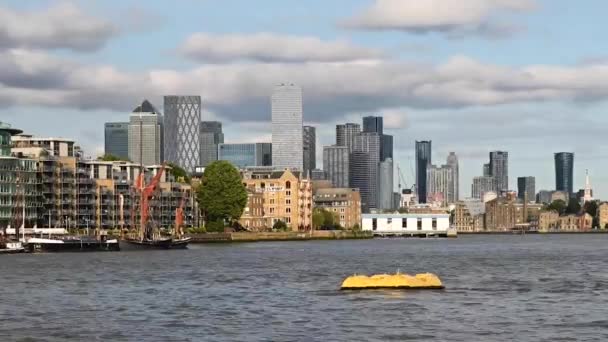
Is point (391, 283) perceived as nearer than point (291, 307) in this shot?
No

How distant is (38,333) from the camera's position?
6244 cm

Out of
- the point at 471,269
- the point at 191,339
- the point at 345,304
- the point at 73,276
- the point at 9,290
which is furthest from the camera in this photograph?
the point at 471,269

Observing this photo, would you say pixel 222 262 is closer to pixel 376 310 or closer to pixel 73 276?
pixel 73 276

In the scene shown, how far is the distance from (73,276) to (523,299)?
46622mm

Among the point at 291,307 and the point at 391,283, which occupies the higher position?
the point at 391,283

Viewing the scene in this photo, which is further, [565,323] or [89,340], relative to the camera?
[565,323]

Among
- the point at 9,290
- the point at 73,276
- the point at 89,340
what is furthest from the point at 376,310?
the point at 73,276

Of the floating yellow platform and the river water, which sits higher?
the floating yellow platform

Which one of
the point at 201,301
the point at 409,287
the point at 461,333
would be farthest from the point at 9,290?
the point at 461,333

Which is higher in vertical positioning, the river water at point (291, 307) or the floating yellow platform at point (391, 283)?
the floating yellow platform at point (391, 283)

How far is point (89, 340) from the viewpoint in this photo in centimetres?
5944

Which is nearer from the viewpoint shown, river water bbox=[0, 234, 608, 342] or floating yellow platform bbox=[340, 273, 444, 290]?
river water bbox=[0, 234, 608, 342]

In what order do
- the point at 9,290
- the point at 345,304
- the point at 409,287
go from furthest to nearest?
the point at 9,290, the point at 409,287, the point at 345,304

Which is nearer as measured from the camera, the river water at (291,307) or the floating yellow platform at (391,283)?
the river water at (291,307)
